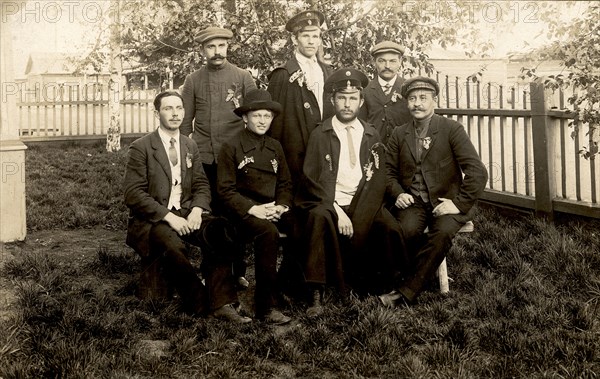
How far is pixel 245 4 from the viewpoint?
21.9ft

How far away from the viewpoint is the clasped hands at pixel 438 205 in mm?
4719

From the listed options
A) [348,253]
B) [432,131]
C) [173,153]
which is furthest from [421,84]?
[173,153]

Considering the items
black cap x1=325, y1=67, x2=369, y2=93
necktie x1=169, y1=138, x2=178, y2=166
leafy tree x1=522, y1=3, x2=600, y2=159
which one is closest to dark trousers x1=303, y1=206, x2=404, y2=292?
black cap x1=325, y1=67, x2=369, y2=93

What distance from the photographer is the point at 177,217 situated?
4547mm

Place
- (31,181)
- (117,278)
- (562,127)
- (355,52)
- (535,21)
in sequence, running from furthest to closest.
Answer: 1. (31,181)
2. (355,52)
3. (562,127)
4. (535,21)
5. (117,278)

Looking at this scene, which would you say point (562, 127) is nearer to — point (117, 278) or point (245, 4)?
point (245, 4)

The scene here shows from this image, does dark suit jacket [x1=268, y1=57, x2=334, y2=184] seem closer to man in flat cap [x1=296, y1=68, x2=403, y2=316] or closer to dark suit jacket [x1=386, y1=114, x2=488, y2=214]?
man in flat cap [x1=296, y1=68, x2=403, y2=316]

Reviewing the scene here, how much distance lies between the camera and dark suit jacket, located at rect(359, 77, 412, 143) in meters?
5.44

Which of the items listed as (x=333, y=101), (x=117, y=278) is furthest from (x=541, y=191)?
(x=117, y=278)

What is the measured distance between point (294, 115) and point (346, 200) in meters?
0.95

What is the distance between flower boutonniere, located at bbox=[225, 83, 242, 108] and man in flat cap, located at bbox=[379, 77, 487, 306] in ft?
4.34

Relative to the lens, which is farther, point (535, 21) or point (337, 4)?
point (337, 4)

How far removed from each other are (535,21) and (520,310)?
2818mm

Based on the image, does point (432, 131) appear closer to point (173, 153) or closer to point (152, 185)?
point (173, 153)
